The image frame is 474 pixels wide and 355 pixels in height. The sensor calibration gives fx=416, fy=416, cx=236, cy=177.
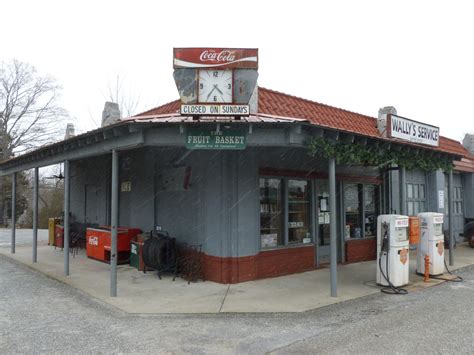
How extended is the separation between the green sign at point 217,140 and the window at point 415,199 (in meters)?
Result: 8.97

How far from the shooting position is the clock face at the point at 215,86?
752 cm

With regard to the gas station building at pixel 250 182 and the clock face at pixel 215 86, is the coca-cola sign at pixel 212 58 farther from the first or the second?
the gas station building at pixel 250 182

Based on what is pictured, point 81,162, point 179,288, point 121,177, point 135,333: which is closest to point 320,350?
point 135,333

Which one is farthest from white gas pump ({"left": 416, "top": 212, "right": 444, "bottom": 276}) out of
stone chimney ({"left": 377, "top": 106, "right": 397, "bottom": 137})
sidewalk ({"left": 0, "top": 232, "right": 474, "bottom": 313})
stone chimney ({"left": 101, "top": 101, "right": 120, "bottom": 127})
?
stone chimney ({"left": 101, "top": 101, "right": 120, "bottom": 127})

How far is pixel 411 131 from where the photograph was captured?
10.5 metres

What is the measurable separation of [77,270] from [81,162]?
614 centimetres

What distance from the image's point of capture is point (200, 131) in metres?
7.11

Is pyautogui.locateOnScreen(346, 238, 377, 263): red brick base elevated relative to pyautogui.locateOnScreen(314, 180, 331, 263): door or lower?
lower

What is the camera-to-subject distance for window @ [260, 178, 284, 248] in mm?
9188

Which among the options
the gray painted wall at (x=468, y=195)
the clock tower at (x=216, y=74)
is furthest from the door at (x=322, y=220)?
the gray painted wall at (x=468, y=195)

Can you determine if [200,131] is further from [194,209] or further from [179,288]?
[179,288]

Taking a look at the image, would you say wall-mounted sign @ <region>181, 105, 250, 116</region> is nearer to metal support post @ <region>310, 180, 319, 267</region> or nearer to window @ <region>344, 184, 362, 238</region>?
metal support post @ <region>310, 180, 319, 267</region>

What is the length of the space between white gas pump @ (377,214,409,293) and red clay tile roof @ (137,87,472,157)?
1.85m

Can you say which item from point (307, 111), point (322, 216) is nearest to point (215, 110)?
point (307, 111)
